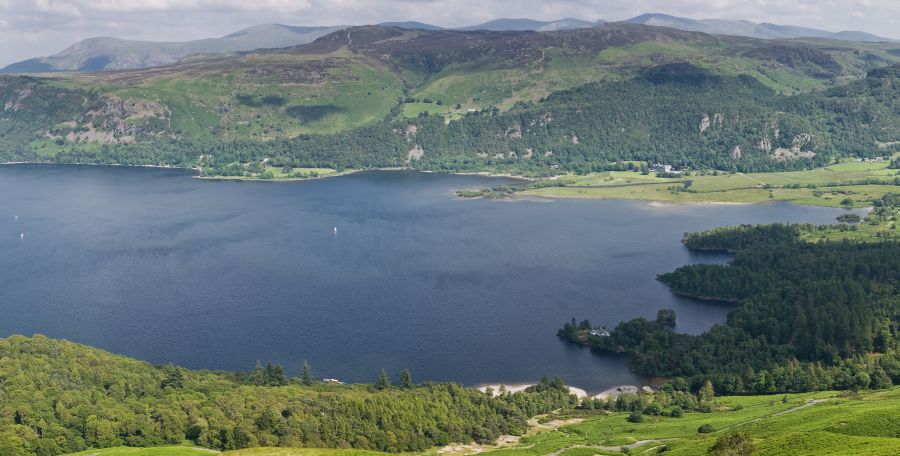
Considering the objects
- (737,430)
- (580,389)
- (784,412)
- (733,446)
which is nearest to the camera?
(733,446)

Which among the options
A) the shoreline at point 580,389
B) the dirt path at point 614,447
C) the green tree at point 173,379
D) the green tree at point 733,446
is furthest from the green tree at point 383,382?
the green tree at point 733,446

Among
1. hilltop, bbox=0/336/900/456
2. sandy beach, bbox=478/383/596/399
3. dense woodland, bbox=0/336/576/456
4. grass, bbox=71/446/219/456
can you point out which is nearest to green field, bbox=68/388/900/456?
grass, bbox=71/446/219/456

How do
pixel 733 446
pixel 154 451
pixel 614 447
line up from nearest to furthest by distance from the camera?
pixel 733 446
pixel 154 451
pixel 614 447

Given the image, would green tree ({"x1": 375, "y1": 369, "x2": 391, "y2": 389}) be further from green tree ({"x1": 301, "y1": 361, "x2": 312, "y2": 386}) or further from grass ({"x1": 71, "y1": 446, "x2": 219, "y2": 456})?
grass ({"x1": 71, "y1": 446, "x2": 219, "y2": 456})

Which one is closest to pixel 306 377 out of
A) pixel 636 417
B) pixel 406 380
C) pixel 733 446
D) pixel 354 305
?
pixel 406 380

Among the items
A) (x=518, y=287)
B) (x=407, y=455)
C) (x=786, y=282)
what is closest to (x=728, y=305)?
(x=786, y=282)

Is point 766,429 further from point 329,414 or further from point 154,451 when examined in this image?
point 154,451
